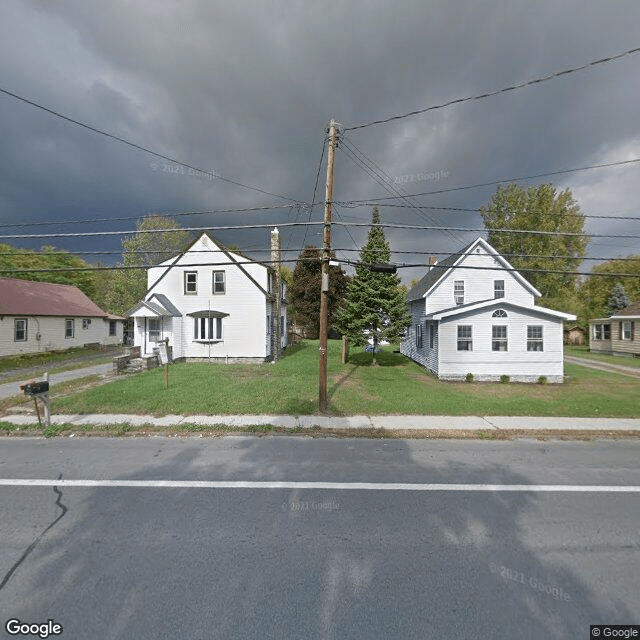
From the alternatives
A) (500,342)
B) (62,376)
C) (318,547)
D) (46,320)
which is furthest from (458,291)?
(46,320)

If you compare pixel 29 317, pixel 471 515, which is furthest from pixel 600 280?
pixel 29 317

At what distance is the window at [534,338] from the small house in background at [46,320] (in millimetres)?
30960

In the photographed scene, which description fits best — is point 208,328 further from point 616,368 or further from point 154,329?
point 616,368

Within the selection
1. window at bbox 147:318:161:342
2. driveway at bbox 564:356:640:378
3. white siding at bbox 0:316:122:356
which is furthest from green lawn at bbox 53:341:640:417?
white siding at bbox 0:316:122:356

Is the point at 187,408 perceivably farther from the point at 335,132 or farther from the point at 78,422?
the point at 335,132

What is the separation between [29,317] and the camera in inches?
922

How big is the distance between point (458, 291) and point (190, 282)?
16.5 meters

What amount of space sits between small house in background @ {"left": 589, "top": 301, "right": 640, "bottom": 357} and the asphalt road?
83.2ft

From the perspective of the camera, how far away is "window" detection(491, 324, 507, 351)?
15.6 meters

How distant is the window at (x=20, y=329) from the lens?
73.9 feet

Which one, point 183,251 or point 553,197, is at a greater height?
point 553,197

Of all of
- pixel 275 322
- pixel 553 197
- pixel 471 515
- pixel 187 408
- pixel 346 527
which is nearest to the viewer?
pixel 346 527

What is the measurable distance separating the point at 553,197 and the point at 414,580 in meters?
40.5

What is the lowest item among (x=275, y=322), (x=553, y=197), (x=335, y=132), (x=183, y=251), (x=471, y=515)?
(x=471, y=515)
